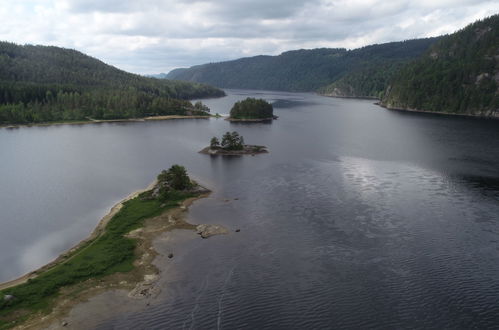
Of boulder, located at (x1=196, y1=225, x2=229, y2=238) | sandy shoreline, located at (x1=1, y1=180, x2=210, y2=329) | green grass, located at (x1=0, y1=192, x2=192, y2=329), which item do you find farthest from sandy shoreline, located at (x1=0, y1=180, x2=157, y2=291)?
boulder, located at (x1=196, y1=225, x2=229, y2=238)

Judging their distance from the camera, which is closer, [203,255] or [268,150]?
[203,255]

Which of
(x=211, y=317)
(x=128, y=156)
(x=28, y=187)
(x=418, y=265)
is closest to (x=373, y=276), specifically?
(x=418, y=265)

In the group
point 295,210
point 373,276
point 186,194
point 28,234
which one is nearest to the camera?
point 373,276

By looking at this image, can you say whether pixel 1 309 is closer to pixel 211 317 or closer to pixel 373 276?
pixel 211 317

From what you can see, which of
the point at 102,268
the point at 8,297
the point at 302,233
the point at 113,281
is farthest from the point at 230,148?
the point at 8,297

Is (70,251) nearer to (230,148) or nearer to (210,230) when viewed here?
(210,230)

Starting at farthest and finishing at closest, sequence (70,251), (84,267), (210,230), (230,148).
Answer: (230,148) → (210,230) → (70,251) → (84,267)
